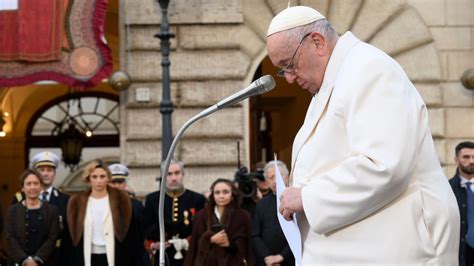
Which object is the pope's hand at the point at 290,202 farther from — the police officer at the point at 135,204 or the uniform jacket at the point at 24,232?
the uniform jacket at the point at 24,232

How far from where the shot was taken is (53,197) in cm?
1330

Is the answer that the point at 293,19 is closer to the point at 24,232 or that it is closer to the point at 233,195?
the point at 233,195

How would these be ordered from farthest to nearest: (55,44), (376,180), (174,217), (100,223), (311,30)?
1. (55,44)
2. (174,217)
3. (100,223)
4. (311,30)
5. (376,180)

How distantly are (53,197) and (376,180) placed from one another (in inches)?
368

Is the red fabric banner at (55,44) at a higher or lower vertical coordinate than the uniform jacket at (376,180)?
higher

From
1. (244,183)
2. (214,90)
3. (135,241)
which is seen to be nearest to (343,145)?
(135,241)

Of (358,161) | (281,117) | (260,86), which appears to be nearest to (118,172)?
(260,86)

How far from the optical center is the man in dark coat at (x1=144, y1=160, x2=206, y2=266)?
1278cm

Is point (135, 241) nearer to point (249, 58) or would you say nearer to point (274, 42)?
point (249, 58)

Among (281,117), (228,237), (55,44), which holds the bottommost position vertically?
(228,237)

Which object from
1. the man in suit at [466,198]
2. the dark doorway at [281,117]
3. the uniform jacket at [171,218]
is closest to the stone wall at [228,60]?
the dark doorway at [281,117]

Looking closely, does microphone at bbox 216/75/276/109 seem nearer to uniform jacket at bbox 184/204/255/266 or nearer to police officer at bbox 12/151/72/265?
uniform jacket at bbox 184/204/255/266

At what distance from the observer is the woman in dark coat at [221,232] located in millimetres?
12320

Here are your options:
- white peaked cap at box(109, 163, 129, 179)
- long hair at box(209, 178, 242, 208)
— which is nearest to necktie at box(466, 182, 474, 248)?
long hair at box(209, 178, 242, 208)
